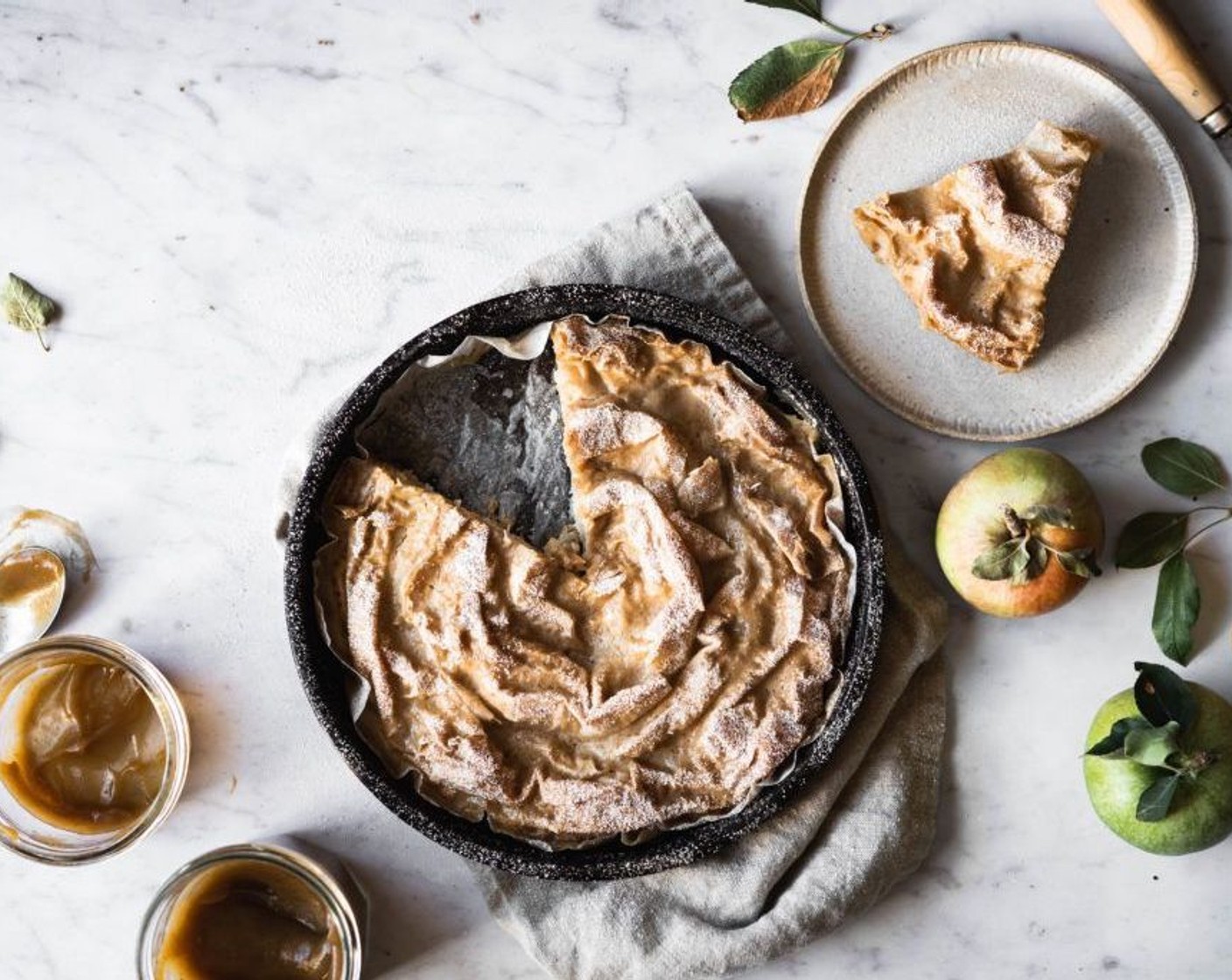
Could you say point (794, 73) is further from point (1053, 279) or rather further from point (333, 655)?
point (333, 655)

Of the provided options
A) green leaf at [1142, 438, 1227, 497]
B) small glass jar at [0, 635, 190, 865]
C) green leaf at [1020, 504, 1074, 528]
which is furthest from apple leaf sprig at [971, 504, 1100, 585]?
small glass jar at [0, 635, 190, 865]

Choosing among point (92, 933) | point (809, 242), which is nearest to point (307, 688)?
point (92, 933)

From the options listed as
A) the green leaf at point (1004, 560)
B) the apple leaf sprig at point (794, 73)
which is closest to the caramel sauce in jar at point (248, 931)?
the green leaf at point (1004, 560)

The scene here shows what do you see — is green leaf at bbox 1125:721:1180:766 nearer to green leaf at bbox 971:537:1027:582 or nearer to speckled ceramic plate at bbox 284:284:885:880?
green leaf at bbox 971:537:1027:582

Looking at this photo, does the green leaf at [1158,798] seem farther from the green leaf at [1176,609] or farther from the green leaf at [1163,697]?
the green leaf at [1176,609]

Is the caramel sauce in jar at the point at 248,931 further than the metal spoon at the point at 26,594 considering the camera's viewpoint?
No

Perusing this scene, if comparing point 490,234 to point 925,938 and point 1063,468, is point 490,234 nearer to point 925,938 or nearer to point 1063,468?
point 1063,468
